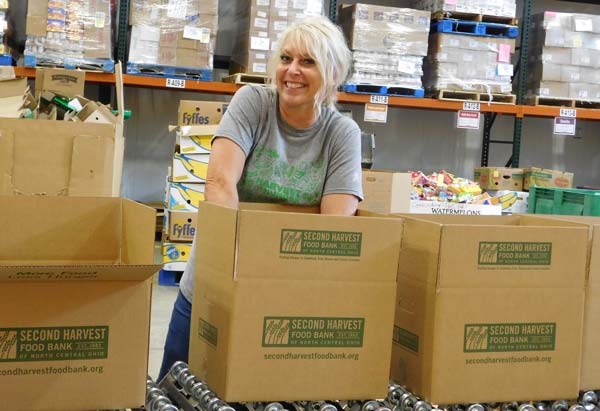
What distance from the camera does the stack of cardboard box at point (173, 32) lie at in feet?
21.4

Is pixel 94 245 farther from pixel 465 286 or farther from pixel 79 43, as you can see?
pixel 79 43

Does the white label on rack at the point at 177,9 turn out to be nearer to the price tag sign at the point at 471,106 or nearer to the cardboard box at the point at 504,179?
the price tag sign at the point at 471,106

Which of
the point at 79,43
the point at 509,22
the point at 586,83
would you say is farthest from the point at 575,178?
the point at 79,43

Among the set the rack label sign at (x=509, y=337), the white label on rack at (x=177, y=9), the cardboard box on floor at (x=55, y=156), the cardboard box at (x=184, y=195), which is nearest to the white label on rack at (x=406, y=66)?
the white label on rack at (x=177, y=9)

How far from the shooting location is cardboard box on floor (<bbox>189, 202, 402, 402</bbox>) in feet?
4.83

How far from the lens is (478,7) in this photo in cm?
730

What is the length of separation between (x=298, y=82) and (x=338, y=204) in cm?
36

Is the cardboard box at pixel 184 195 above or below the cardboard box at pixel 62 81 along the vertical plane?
below

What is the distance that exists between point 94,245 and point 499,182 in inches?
240

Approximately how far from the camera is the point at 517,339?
1.62 m

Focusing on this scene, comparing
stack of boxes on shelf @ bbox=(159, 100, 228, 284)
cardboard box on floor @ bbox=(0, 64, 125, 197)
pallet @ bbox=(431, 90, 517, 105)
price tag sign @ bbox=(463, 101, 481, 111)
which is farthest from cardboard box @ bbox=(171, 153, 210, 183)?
price tag sign @ bbox=(463, 101, 481, 111)

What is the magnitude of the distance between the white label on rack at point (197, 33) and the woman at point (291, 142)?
4.58 meters

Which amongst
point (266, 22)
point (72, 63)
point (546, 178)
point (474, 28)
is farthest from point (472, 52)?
point (72, 63)

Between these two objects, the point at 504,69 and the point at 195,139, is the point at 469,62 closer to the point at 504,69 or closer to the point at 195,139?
the point at 504,69
